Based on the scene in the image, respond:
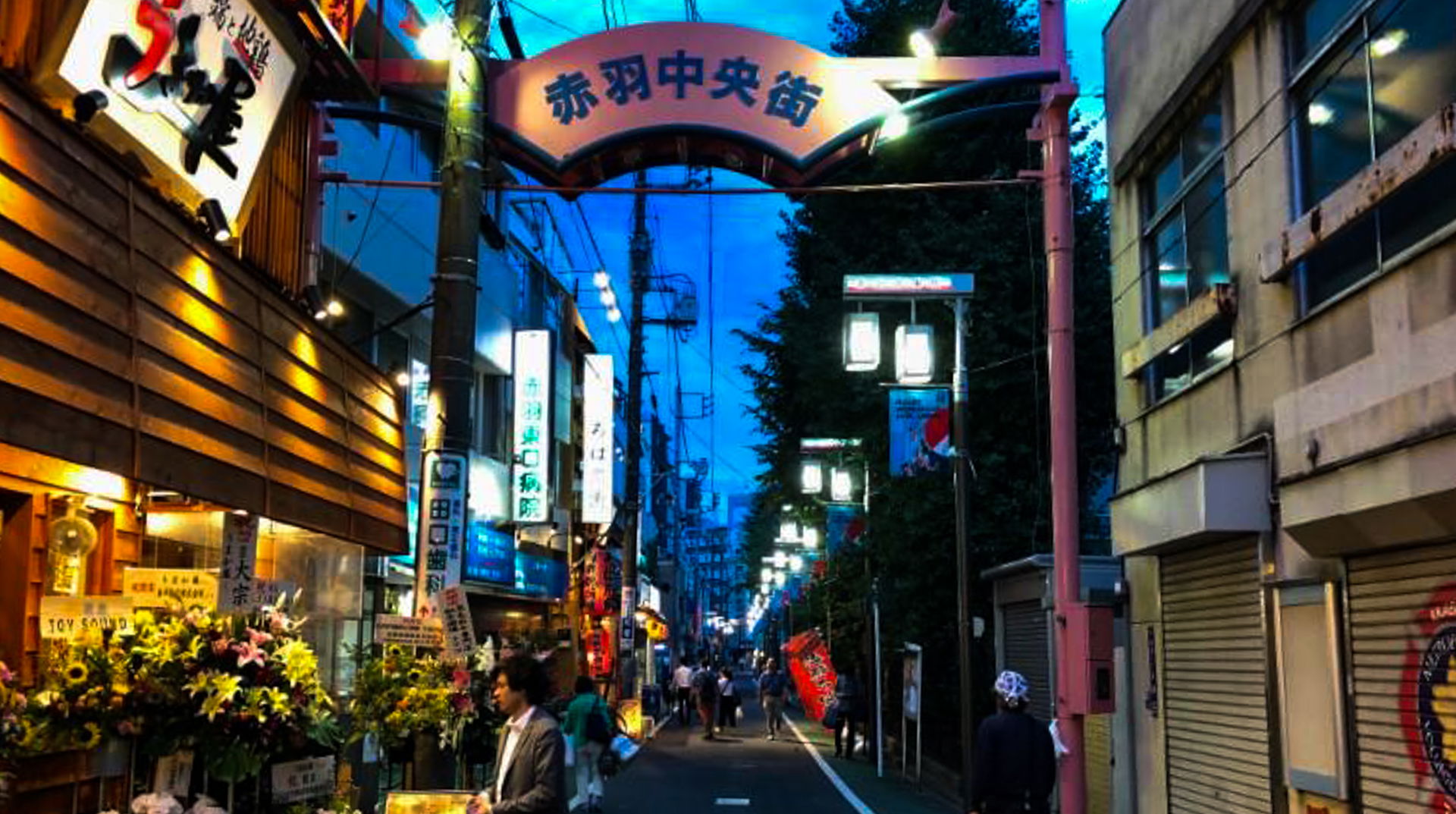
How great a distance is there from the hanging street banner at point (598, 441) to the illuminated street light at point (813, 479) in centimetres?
495

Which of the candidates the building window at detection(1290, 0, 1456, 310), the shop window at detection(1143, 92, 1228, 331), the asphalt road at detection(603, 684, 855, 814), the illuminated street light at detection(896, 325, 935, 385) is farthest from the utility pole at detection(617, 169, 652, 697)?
the building window at detection(1290, 0, 1456, 310)

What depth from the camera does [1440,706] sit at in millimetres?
7227

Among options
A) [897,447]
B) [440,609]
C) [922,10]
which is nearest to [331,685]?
[440,609]

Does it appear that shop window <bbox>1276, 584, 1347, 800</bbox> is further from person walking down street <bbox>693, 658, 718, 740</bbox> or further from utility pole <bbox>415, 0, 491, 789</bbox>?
person walking down street <bbox>693, 658, 718, 740</bbox>

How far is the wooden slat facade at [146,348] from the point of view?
505 cm

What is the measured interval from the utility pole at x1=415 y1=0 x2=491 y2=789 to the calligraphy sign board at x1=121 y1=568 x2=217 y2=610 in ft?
7.07

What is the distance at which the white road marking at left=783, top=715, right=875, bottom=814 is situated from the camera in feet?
59.1

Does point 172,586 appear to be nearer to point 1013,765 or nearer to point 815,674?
point 1013,765

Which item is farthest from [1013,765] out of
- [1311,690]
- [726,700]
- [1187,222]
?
[726,700]

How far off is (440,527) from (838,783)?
1418 cm

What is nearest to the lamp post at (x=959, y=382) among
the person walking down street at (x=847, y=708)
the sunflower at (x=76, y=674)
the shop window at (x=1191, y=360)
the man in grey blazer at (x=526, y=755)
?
the shop window at (x=1191, y=360)

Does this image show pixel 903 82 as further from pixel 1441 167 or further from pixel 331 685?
pixel 331 685

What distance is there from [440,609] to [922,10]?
1737cm

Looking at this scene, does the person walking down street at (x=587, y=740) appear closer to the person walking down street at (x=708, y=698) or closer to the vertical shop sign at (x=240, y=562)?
the vertical shop sign at (x=240, y=562)
